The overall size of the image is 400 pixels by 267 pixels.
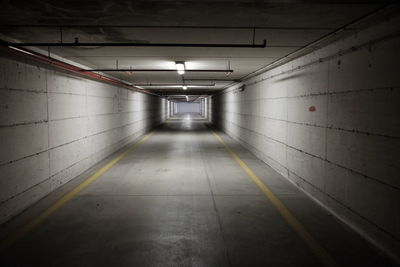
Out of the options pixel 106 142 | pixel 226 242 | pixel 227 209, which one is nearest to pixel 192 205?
pixel 227 209

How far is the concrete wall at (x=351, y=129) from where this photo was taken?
12.7ft

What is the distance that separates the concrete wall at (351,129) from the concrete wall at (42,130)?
19.0ft

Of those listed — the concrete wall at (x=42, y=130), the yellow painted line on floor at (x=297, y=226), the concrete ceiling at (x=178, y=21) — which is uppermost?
the concrete ceiling at (x=178, y=21)

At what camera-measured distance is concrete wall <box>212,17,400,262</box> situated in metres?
3.88

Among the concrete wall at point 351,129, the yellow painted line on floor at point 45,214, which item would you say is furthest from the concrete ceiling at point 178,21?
the yellow painted line on floor at point 45,214

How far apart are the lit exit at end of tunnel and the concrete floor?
27 mm

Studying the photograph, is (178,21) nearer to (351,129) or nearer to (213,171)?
(351,129)

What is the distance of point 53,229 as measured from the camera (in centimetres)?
463

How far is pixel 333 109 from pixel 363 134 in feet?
3.51

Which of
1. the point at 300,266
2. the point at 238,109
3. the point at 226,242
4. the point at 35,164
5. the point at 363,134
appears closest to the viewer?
the point at 300,266

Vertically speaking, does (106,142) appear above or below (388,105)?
below

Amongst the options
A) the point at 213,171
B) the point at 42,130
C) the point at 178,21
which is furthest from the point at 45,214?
the point at 213,171

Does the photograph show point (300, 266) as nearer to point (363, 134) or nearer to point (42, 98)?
point (363, 134)

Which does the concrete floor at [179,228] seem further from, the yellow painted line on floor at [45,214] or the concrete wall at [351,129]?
the concrete wall at [351,129]
